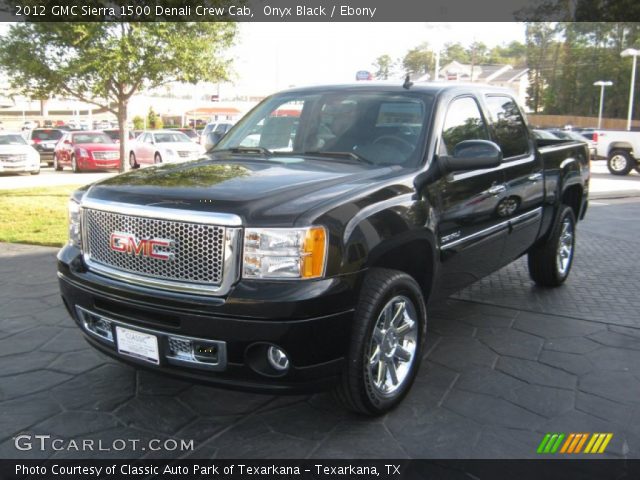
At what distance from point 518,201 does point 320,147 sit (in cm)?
177

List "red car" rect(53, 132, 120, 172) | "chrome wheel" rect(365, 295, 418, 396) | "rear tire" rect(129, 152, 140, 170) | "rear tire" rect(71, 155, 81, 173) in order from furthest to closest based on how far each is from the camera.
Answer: "rear tire" rect(129, 152, 140, 170)
"rear tire" rect(71, 155, 81, 173)
"red car" rect(53, 132, 120, 172)
"chrome wheel" rect(365, 295, 418, 396)

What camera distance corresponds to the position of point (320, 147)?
13.8 ft

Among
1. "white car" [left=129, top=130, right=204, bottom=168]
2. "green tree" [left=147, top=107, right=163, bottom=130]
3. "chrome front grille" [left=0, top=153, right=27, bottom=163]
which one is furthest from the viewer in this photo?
"green tree" [left=147, top=107, right=163, bottom=130]

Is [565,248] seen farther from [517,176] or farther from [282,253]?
[282,253]

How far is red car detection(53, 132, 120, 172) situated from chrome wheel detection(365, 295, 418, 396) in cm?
2138

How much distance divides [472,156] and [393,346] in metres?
1.29

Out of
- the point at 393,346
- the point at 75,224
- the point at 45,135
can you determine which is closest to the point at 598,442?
the point at 393,346

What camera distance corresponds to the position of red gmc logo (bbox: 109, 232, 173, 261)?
121 inches

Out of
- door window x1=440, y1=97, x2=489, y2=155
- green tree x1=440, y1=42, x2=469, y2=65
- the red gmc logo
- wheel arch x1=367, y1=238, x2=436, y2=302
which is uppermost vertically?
green tree x1=440, y1=42, x2=469, y2=65

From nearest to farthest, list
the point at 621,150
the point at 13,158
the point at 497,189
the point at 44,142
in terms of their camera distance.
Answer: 1. the point at 497,189
2. the point at 13,158
3. the point at 621,150
4. the point at 44,142

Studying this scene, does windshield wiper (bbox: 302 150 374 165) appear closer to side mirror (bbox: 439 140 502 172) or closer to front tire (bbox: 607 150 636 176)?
side mirror (bbox: 439 140 502 172)

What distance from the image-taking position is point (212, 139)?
5246 mm

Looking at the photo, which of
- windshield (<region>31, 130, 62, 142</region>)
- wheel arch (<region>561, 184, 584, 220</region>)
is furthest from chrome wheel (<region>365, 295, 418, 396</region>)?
windshield (<region>31, 130, 62, 142</region>)
